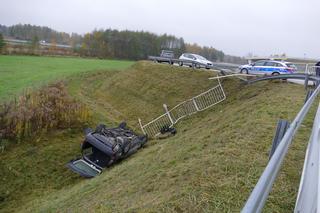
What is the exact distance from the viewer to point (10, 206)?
12156mm

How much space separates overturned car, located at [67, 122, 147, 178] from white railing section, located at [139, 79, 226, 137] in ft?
17.0

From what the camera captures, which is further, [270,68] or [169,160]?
[270,68]

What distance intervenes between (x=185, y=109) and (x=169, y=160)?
42.0ft

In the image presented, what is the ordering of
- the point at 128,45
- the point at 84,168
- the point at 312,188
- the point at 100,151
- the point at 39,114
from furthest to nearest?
the point at 128,45, the point at 39,114, the point at 100,151, the point at 84,168, the point at 312,188

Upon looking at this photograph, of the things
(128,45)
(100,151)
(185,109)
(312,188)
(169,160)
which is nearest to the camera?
(312,188)

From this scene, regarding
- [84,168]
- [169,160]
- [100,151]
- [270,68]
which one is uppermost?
[270,68]

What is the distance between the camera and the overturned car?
13938mm

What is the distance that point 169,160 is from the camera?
29.4 feet

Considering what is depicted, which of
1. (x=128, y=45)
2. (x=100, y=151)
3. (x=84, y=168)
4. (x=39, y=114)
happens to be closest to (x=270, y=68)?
(x=100, y=151)

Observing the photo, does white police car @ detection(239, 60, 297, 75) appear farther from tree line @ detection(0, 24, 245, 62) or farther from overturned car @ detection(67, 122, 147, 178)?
tree line @ detection(0, 24, 245, 62)

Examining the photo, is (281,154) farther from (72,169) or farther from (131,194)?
(72,169)

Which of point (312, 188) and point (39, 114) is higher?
point (312, 188)

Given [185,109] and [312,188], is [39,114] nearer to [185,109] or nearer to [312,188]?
[185,109]

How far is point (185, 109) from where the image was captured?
70.9 feet
